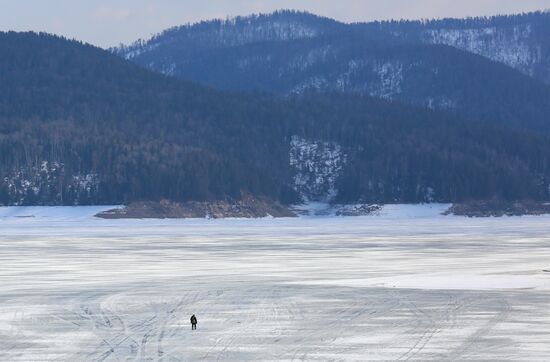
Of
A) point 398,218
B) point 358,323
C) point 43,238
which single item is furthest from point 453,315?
point 398,218

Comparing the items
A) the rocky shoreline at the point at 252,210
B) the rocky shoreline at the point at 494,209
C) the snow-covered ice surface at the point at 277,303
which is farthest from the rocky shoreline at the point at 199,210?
the snow-covered ice surface at the point at 277,303

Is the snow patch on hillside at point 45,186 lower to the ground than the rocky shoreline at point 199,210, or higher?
higher

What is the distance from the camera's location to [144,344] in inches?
1548

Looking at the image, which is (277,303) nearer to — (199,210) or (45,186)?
(199,210)

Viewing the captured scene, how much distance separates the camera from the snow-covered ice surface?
3881 cm

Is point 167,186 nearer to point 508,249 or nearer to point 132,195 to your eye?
point 132,195

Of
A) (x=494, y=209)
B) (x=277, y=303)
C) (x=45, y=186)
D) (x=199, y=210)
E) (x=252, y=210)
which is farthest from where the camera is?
(x=494, y=209)

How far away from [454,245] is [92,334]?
48935mm

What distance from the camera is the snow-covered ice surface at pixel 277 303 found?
38812mm

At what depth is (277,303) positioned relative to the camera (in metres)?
49.3

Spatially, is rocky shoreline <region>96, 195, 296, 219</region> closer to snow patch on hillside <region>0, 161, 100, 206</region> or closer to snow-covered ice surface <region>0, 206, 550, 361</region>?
snow patch on hillside <region>0, 161, 100, 206</region>

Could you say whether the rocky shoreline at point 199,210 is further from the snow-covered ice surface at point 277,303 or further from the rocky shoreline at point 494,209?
the snow-covered ice surface at point 277,303

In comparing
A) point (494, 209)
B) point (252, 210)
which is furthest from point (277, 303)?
point (494, 209)

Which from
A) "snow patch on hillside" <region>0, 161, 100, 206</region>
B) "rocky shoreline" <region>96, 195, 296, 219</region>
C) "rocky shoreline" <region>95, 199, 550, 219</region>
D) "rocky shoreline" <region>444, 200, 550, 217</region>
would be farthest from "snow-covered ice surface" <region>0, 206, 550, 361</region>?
"rocky shoreline" <region>444, 200, 550, 217</region>
